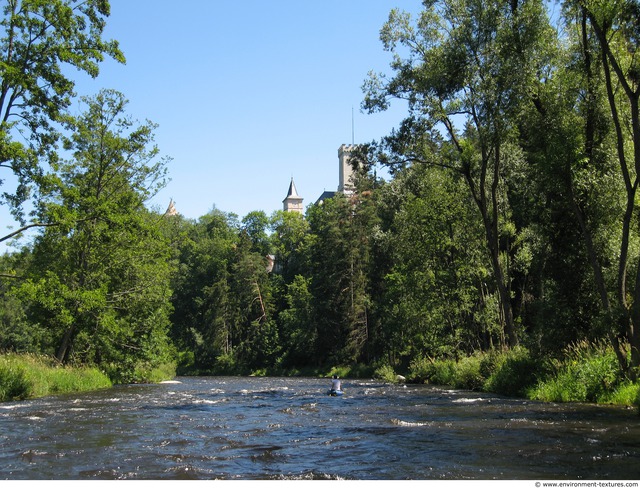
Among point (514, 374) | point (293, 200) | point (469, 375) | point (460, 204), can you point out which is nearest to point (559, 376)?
point (514, 374)

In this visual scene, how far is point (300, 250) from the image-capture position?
84438mm

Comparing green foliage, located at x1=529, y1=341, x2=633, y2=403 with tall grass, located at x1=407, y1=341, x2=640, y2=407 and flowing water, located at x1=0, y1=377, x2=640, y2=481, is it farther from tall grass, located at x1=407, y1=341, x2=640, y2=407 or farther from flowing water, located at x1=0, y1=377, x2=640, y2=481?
flowing water, located at x1=0, y1=377, x2=640, y2=481

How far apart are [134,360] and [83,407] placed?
16775 millimetres

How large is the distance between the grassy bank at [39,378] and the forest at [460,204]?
209 centimetres

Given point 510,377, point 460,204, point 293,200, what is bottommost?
point 510,377

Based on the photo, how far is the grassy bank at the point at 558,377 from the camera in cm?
1672

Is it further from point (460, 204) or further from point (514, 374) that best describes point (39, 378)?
point (460, 204)

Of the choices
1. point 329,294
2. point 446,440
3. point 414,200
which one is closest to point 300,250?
point 329,294

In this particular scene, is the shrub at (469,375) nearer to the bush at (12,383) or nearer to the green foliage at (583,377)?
the green foliage at (583,377)

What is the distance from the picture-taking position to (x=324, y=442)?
1120cm

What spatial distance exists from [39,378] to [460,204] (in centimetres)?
2390

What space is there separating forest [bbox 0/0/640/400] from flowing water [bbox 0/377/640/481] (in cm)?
478

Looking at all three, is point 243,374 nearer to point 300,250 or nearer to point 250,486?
point 300,250

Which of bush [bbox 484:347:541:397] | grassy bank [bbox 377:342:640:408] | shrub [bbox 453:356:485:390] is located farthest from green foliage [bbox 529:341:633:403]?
shrub [bbox 453:356:485:390]
